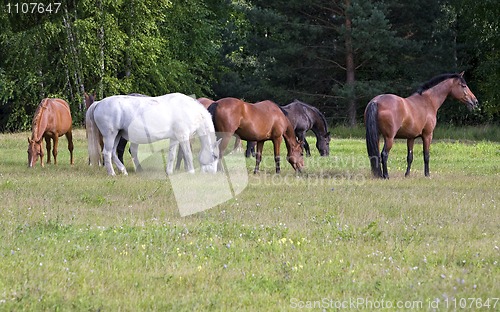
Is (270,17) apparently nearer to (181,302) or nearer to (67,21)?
(67,21)

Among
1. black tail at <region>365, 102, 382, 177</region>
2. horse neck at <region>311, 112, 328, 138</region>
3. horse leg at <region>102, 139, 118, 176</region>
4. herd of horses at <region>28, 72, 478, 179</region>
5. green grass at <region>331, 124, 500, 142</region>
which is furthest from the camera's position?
green grass at <region>331, 124, 500, 142</region>

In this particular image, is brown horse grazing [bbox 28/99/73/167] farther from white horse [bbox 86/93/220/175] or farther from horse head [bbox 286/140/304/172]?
horse head [bbox 286/140/304/172]

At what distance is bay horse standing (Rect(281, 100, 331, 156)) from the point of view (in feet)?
68.3

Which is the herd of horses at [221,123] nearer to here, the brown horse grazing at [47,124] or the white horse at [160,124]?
the white horse at [160,124]

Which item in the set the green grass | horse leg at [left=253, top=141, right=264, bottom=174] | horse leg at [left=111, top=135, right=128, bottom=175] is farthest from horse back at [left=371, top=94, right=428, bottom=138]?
the green grass

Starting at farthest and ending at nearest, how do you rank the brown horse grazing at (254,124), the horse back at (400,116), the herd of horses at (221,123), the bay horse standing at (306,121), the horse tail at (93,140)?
the bay horse standing at (306,121) → the horse tail at (93,140) → the brown horse grazing at (254,124) → the herd of horses at (221,123) → the horse back at (400,116)

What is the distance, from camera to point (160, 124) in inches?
609

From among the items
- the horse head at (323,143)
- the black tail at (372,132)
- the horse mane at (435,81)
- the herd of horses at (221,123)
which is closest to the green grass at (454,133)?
the horse head at (323,143)

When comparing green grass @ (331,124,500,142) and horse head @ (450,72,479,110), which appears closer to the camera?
horse head @ (450,72,479,110)

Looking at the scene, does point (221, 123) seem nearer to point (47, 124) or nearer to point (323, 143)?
point (47, 124)

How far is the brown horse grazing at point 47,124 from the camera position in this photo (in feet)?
56.8

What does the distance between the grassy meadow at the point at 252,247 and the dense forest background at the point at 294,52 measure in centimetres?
2236

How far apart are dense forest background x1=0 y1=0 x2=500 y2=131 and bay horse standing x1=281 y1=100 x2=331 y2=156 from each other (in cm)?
1281

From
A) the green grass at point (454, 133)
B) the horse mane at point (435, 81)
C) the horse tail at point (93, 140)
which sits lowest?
the green grass at point (454, 133)
